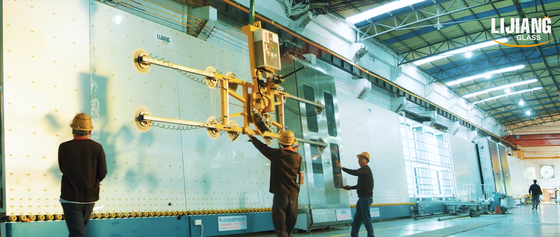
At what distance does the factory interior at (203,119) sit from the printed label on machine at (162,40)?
0.17 feet

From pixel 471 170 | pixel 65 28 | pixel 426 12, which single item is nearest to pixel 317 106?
pixel 65 28

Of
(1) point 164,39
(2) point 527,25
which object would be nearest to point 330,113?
(1) point 164,39

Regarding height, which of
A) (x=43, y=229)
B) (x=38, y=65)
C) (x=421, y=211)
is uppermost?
(x=38, y=65)

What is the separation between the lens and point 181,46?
7027 mm

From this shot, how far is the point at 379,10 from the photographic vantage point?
13289mm

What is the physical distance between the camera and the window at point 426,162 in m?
15.7

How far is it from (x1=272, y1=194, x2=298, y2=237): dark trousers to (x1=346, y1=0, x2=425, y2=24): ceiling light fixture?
9.20 m

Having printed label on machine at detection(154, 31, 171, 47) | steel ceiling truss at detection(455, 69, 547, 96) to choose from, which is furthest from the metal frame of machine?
steel ceiling truss at detection(455, 69, 547, 96)

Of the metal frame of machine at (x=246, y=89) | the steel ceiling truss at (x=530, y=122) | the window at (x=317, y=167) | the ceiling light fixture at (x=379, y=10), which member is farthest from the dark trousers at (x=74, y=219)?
the steel ceiling truss at (x=530, y=122)

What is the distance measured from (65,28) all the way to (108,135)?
1.45 metres

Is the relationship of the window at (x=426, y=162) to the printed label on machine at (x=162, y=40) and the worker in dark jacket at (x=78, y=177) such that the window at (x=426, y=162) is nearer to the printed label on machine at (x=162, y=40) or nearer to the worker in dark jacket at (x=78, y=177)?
the printed label on machine at (x=162, y=40)

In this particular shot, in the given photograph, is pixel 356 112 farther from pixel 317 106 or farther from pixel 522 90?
pixel 522 90

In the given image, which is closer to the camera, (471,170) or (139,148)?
(139,148)

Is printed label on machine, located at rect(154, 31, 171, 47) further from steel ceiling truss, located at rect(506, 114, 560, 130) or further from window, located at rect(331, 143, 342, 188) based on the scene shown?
steel ceiling truss, located at rect(506, 114, 560, 130)
